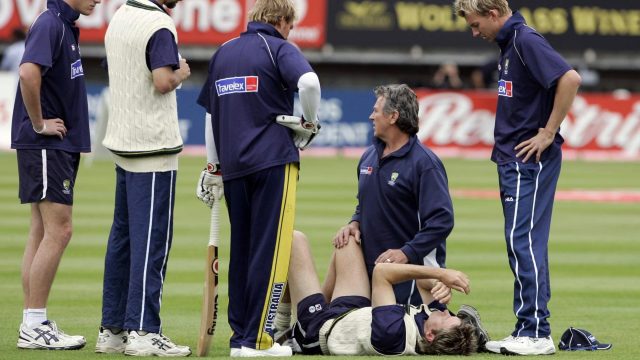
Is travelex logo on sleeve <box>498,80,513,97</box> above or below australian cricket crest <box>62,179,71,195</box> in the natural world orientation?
above

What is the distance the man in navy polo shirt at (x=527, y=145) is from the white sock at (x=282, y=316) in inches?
54.3

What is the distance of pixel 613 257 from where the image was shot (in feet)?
49.3

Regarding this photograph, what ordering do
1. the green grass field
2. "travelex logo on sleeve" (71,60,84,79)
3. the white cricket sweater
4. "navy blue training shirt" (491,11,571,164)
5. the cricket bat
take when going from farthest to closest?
the green grass field, "travelex logo on sleeve" (71,60,84,79), "navy blue training shirt" (491,11,571,164), the cricket bat, the white cricket sweater

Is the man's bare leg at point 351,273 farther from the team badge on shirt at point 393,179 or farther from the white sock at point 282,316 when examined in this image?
the team badge on shirt at point 393,179

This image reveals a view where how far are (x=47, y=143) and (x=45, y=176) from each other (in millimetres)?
217

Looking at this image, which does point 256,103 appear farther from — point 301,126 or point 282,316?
point 282,316

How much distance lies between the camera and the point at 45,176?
9.01m

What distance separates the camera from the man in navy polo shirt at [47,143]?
8977 millimetres

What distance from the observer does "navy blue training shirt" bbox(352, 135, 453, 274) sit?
353 inches

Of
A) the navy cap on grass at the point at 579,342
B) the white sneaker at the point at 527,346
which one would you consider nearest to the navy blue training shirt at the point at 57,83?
the white sneaker at the point at 527,346

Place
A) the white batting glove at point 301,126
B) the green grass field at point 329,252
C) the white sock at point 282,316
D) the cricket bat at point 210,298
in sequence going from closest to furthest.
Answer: the white batting glove at point 301,126 < the cricket bat at point 210,298 < the white sock at point 282,316 < the green grass field at point 329,252

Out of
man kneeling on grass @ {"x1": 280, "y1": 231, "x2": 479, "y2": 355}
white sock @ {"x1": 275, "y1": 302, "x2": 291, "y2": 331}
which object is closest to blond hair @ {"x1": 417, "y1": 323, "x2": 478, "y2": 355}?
man kneeling on grass @ {"x1": 280, "y1": 231, "x2": 479, "y2": 355}

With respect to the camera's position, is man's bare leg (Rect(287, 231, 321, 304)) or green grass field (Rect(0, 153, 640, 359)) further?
green grass field (Rect(0, 153, 640, 359))

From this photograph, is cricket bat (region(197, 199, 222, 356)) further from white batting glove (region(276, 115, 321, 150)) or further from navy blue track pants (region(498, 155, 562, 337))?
navy blue track pants (region(498, 155, 562, 337))
